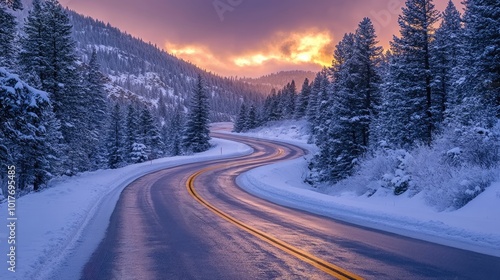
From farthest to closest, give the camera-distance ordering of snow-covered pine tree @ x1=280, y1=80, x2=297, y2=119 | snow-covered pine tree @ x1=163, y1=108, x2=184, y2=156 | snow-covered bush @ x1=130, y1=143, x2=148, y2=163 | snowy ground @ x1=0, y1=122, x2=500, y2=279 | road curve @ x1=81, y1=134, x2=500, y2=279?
snow-covered pine tree @ x1=280, y1=80, x2=297, y2=119 < snow-covered pine tree @ x1=163, y1=108, x2=184, y2=156 < snow-covered bush @ x1=130, y1=143, x2=148, y2=163 < snowy ground @ x1=0, y1=122, x2=500, y2=279 < road curve @ x1=81, y1=134, x2=500, y2=279

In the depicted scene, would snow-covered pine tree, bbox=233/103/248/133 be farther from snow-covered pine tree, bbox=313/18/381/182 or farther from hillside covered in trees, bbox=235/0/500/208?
snow-covered pine tree, bbox=313/18/381/182

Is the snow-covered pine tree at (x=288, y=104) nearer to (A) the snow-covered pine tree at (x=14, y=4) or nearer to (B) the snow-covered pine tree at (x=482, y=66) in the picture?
(B) the snow-covered pine tree at (x=482, y=66)

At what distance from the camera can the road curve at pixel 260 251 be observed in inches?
219

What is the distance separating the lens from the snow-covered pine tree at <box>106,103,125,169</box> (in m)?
45.7

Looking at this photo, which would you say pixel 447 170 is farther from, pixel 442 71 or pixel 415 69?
pixel 442 71

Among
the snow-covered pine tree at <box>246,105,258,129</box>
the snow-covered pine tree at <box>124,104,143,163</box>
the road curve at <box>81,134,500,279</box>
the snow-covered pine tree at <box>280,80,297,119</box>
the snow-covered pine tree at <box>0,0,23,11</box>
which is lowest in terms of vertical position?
the road curve at <box>81,134,500,279</box>

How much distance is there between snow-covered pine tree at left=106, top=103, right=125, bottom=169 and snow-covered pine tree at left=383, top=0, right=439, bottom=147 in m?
35.3

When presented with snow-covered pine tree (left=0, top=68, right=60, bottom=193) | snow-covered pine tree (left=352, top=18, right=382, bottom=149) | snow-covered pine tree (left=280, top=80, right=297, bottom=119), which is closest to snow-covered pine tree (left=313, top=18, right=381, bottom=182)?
snow-covered pine tree (left=352, top=18, right=382, bottom=149)

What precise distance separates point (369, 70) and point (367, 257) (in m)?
22.8

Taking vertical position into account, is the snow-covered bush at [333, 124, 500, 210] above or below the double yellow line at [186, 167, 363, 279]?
above

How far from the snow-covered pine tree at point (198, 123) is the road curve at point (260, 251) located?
37397 mm

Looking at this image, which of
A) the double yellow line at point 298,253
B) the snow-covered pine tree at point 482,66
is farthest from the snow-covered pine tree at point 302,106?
the double yellow line at point 298,253

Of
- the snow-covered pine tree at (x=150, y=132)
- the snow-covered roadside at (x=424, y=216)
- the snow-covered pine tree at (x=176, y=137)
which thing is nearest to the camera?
the snow-covered roadside at (x=424, y=216)

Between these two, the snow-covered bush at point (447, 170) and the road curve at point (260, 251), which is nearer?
the road curve at point (260, 251)
